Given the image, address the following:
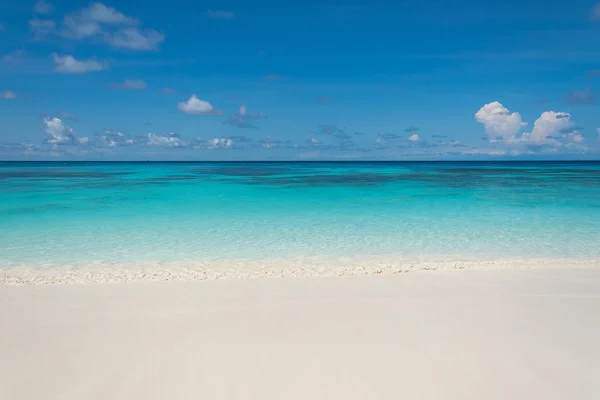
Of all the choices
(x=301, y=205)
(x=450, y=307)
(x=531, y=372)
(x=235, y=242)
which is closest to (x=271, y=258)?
(x=235, y=242)

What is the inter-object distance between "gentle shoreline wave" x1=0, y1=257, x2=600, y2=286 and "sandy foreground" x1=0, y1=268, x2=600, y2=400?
0.73m

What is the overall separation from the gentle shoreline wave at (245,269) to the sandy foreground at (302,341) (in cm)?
73

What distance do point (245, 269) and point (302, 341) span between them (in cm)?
362

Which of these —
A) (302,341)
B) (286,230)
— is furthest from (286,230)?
(302,341)

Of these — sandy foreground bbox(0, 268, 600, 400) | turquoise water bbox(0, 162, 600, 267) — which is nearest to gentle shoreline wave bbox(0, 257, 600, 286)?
turquoise water bbox(0, 162, 600, 267)

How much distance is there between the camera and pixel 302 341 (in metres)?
4.14

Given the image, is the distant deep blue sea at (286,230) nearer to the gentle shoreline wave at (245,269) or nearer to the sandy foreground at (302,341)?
the gentle shoreline wave at (245,269)

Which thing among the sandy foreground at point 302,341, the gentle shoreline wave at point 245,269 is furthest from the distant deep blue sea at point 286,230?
the sandy foreground at point 302,341

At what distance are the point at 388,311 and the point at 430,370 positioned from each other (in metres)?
→ 1.36

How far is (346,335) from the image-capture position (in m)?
4.26

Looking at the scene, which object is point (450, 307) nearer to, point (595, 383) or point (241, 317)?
point (595, 383)

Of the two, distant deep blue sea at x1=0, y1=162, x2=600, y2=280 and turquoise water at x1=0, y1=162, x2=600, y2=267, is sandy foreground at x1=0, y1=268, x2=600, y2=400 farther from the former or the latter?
turquoise water at x1=0, y1=162, x2=600, y2=267

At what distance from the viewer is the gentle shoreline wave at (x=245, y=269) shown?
22.4 ft

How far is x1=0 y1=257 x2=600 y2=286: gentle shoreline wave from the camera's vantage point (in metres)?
6.82
